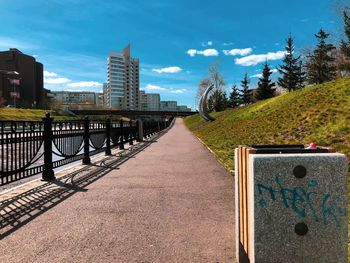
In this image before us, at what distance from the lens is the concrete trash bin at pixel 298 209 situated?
303cm

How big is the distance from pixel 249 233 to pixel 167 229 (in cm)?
181

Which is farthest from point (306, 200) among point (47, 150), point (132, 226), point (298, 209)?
point (47, 150)

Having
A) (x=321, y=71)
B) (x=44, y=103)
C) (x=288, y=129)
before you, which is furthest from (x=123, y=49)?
(x=288, y=129)

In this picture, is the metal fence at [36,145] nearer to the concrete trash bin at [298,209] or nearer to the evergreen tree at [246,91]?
the concrete trash bin at [298,209]

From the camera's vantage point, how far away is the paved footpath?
158 inches

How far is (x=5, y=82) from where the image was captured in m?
124

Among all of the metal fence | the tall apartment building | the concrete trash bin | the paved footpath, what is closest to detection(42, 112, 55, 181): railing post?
the metal fence

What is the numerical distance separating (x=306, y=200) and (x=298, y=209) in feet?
0.33

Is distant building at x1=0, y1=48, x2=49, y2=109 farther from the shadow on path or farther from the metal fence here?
the shadow on path

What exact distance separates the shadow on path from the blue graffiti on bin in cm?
342

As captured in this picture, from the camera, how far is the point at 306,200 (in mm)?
3047

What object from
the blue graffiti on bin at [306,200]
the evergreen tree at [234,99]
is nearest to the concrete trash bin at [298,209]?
the blue graffiti on bin at [306,200]

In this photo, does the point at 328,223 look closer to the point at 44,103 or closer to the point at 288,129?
the point at 288,129

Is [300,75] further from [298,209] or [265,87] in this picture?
[298,209]
